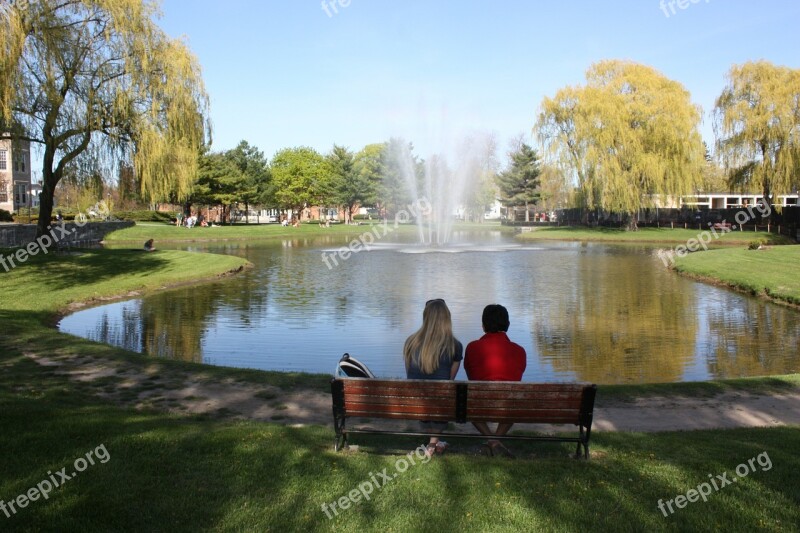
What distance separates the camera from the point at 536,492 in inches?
192

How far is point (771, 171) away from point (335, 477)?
53.6m

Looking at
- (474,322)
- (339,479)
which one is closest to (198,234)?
(474,322)

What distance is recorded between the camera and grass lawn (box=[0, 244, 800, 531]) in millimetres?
4395

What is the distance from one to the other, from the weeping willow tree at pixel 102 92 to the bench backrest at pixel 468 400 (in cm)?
1854

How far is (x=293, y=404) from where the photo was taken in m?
8.36

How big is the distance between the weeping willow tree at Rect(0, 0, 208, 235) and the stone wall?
4.50 meters

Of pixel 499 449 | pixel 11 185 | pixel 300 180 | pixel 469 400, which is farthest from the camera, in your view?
pixel 300 180

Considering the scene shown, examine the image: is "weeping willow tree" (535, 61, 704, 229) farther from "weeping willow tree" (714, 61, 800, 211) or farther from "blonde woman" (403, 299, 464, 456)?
"blonde woman" (403, 299, 464, 456)

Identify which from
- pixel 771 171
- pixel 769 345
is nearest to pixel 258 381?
pixel 769 345

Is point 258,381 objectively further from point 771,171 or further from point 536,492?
point 771,171

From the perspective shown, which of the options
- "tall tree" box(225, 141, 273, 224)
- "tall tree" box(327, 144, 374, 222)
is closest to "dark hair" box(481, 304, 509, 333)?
"tall tree" box(225, 141, 273, 224)

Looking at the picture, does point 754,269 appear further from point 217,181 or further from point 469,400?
point 217,181

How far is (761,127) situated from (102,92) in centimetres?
4601

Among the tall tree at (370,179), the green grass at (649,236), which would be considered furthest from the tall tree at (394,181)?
the green grass at (649,236)
